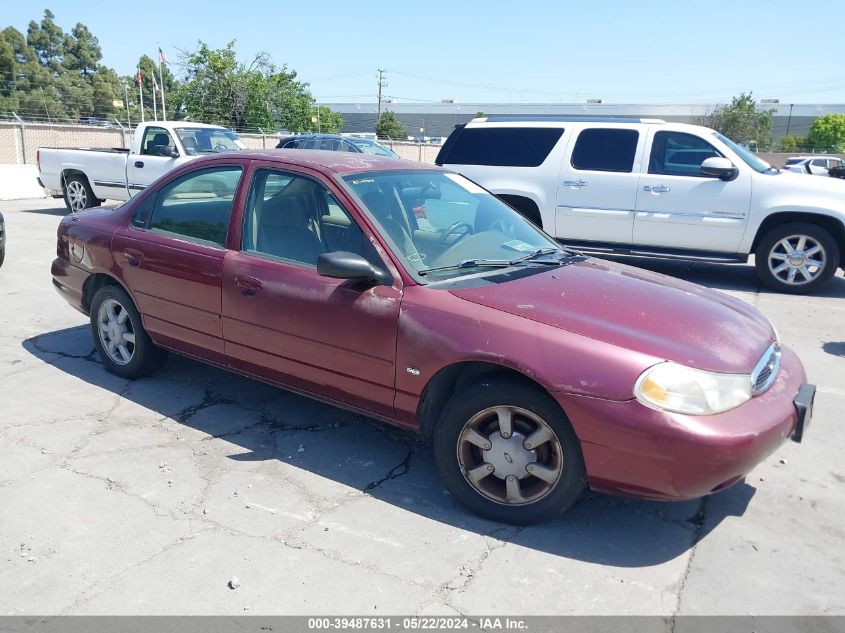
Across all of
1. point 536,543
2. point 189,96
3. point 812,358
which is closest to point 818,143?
point 189,96

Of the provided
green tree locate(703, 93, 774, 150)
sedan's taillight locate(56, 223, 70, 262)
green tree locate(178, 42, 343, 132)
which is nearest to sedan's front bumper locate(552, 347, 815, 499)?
sedan's taillight locate(56, 223, 70, 262)

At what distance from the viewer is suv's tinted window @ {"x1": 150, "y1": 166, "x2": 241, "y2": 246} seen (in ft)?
14.7

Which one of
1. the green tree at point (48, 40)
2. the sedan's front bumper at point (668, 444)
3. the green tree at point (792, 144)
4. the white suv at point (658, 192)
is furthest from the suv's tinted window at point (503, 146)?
the green tree at point (48, 40)

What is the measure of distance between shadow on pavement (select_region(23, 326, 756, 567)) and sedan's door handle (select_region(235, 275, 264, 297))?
2.99ft

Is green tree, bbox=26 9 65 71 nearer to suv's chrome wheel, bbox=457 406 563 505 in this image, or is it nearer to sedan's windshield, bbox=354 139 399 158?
sedan's windshield, bbox=354 139 399 158

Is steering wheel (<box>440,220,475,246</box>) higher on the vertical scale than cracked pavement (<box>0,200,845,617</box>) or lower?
higher

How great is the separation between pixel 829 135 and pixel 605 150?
210ft

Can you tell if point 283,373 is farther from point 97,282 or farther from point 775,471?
point 775,471

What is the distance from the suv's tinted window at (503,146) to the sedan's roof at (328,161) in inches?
203

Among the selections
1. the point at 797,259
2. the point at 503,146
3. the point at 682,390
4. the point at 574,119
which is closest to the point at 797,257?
the point at 797,259

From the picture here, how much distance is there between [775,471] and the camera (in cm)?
403

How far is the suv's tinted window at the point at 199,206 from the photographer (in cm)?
448

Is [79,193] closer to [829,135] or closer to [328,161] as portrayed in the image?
[328,161]

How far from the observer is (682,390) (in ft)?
9.80
